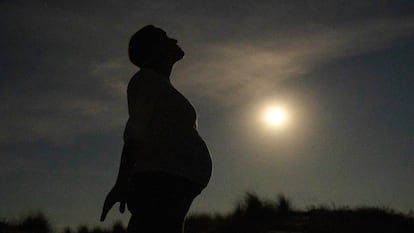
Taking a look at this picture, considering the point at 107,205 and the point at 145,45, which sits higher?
the point at 145,45

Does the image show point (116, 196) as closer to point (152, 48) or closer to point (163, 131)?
point (163, 131)

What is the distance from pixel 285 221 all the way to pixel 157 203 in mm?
8297

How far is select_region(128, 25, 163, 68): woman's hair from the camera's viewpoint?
4410 millimetres

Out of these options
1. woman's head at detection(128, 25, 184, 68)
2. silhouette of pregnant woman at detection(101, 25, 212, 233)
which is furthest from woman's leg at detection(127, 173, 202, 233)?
woman's head at detection(128, 25, 184, 68)

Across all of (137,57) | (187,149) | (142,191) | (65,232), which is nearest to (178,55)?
(137,57)

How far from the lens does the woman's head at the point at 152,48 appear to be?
4.41 metres

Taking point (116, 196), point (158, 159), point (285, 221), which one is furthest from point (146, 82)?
point (285, 221)

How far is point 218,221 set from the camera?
497 inches

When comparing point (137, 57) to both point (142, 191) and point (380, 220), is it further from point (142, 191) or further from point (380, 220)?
point (380, 220)

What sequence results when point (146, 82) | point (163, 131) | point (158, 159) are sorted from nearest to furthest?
point (158, 159), point (163, 131), point (146, 82)

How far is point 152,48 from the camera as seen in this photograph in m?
4.41

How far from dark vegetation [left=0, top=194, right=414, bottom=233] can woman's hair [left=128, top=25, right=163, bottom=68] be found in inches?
271

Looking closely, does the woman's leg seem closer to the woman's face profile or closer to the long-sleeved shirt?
the long-sleeved shirt

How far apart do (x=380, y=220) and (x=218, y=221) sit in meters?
3.08
